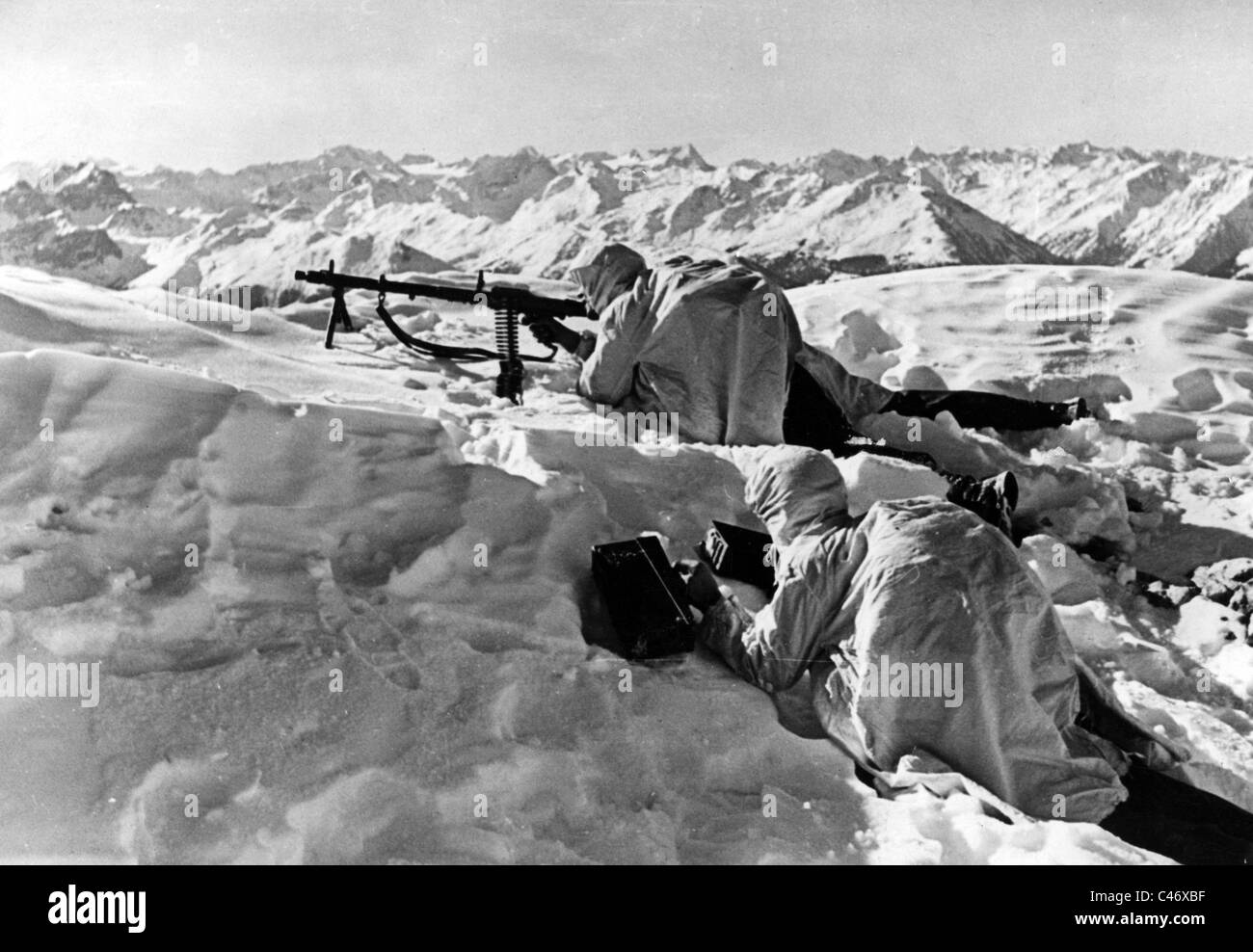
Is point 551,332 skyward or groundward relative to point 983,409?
skyward

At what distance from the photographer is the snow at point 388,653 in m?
2.10

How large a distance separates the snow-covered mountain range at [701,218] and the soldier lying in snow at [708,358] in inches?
416

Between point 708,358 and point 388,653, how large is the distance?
118 inches

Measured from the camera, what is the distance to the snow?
6.89 ft

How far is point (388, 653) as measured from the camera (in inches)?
99.0

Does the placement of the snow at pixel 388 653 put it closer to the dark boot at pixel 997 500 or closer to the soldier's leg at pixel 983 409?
the dark boot at pixel 997 500

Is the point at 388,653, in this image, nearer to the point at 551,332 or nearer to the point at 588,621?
the point at 588,621

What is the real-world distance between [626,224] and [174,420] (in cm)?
2147

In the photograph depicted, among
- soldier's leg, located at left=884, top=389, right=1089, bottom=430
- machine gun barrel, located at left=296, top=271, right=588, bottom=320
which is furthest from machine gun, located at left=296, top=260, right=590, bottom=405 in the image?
soldier's leg, located at left=884, top=389, right=1089, bottom=430

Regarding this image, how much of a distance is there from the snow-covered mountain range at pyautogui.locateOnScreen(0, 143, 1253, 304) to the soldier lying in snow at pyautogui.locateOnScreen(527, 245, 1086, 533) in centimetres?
1057

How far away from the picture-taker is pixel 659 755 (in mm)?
2426

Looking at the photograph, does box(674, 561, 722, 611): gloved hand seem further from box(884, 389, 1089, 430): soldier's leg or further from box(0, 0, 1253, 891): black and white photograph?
box(884, 389, 1089, 430): soldier's leg

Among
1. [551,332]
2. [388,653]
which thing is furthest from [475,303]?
[388,653]
